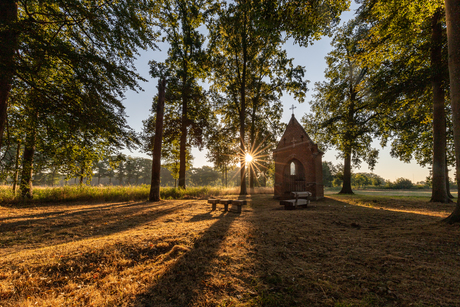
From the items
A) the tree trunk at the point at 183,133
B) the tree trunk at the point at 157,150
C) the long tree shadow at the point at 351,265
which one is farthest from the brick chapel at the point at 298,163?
the tree trunk at the point at 157,150

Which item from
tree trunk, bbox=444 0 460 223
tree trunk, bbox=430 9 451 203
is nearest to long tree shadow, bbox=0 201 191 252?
tree trunk, bbox=444 0 460 223

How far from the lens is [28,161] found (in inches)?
353

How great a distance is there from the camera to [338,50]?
2069cm

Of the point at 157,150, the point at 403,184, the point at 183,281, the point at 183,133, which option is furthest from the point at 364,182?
the point at 183,281

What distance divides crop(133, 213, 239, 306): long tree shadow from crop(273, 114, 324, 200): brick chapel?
39.7ft

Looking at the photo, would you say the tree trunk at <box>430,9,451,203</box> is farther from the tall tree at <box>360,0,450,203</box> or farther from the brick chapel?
the brick chapel

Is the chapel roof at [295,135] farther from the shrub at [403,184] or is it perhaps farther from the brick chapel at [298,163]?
the shrub at [403,184]

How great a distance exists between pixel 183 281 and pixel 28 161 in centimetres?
1142

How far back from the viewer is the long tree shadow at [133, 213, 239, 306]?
237 cm

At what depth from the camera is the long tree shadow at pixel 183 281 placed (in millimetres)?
2371

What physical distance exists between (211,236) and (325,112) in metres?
22.7

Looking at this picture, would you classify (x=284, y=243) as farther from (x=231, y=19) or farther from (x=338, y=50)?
(x=338, y=50)

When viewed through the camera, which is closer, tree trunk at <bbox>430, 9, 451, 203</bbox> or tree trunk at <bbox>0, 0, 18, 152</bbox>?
tree trunk at <bbox>0, 0, 18, 152</bbox>

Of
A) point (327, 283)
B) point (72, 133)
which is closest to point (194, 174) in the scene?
point (72, 133)
